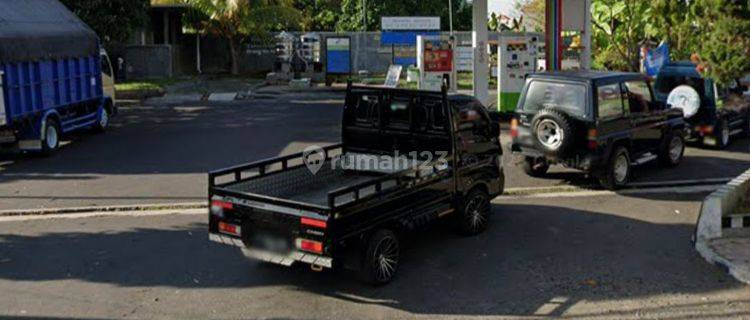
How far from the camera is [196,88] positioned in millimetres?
30906

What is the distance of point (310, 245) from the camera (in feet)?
24.4

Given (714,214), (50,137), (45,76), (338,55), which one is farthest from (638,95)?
(338,55)

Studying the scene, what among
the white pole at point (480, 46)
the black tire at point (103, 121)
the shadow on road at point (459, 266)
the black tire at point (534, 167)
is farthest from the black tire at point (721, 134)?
the black tire at point (103, 121)

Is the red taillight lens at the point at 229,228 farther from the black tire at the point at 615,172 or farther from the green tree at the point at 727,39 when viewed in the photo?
the green tree at the point at 727,39

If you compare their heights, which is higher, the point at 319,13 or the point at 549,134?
the point at 319,13

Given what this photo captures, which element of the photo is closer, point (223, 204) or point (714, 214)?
point (223, 204)

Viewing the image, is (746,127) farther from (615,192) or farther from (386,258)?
(386,258)

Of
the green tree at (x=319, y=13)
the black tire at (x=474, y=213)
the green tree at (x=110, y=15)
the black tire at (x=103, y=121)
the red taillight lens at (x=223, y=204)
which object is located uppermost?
the green tree at (x=319, y=13)

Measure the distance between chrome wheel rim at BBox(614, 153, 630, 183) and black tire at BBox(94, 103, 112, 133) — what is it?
42.2 ft

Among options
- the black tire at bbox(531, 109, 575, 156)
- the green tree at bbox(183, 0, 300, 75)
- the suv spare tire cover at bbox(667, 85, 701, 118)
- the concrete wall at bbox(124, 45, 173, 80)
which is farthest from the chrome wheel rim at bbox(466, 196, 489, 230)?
the concrete wall at bbox(124, 45, 173, 80)

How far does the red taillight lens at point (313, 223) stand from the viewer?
7.30 m

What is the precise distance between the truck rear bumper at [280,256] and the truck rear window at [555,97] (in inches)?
238

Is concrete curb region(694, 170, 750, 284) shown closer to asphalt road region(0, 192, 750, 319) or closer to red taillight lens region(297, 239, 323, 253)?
asphalt road region(0, 192, 750, 319)

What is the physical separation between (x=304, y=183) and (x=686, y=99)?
9.91 metres
